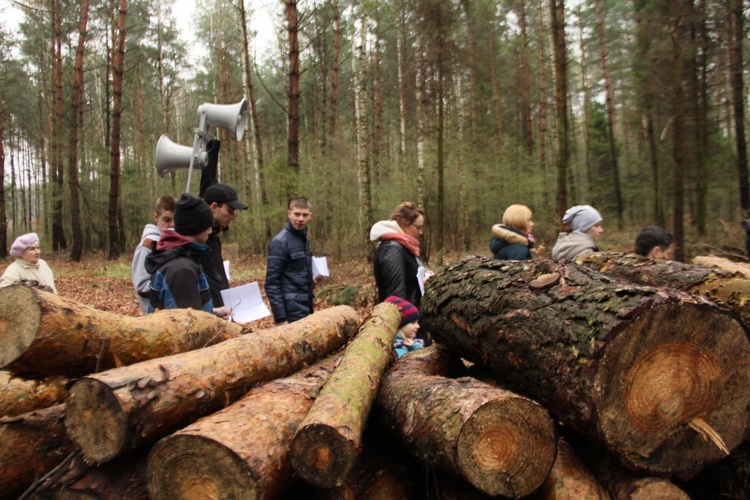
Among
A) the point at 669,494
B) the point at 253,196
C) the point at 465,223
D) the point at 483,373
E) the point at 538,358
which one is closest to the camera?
the point at 669,494

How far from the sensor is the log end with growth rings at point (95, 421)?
1516mm

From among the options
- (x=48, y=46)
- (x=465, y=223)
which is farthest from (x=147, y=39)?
(x=465, y=223)

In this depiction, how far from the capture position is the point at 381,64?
23078 millimetres

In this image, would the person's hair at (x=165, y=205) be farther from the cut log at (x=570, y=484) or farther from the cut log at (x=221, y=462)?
the cut log at (x=570, y=484)

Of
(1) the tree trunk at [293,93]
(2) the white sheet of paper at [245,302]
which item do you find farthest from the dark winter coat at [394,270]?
(1) the tree trunk at [293,93]

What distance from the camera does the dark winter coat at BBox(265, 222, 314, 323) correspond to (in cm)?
408

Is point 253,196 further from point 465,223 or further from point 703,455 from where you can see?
point 703,455

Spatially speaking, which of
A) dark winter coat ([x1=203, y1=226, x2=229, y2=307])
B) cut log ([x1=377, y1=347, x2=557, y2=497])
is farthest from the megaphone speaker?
cut log ([x1=377, y1=347, x2=557, y2=497])

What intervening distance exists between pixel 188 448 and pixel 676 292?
178 cm

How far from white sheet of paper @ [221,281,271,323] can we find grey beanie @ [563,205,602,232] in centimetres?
284

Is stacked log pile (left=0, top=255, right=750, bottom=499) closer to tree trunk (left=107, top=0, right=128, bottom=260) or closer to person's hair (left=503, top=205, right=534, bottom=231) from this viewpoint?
person's hair (left=503, top=205, right=534, bottom=231)

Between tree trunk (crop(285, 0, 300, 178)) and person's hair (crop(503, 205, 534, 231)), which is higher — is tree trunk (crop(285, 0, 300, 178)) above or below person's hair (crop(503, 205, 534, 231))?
above

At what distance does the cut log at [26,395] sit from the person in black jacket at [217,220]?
177cm

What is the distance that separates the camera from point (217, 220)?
392 cm
